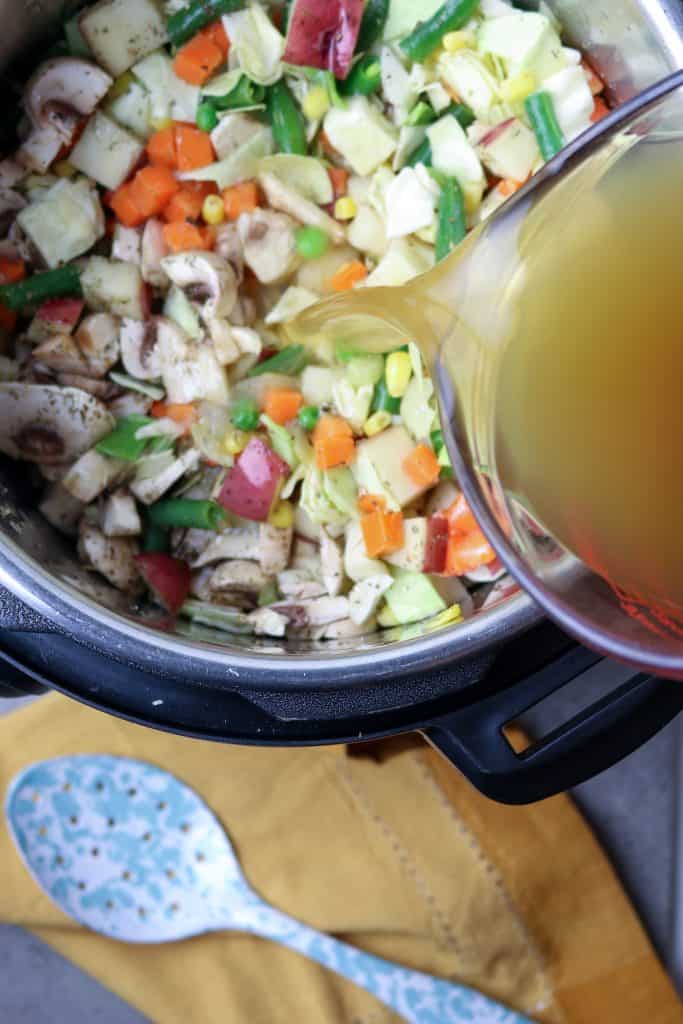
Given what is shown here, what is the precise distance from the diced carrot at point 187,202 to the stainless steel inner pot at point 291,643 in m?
0.28

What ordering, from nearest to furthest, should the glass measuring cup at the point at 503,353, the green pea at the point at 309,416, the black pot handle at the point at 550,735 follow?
the glass measuring cup at the point at 503,353
the black pot handle at the point at 550,735
the green pea at the point at 309,416

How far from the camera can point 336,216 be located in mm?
1310

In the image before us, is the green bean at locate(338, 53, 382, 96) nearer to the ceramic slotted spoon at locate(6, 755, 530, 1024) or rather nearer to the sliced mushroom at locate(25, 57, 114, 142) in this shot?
the sliced mushroom at locate(25, 57, 114, 142)

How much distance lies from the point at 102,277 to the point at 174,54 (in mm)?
294

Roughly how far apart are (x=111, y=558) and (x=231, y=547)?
5.8 inches

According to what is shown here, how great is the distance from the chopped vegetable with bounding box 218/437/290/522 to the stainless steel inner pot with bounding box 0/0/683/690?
7.2 inches

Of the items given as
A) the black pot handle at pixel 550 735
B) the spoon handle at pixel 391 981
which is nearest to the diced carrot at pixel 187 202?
the black pot handle at pixel 550 735

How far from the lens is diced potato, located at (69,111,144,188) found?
128 centimetres

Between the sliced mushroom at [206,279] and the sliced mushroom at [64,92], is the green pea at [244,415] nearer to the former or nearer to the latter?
the sliced mushroom at [206,279]

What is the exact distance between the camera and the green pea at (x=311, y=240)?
4.19ft

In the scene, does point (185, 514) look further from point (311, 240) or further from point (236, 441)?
point (311, 240)

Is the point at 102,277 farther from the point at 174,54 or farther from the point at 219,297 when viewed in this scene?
the point at 174,54

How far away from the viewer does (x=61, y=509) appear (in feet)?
4.10

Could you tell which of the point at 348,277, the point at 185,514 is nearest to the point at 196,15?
the point at 348,277
